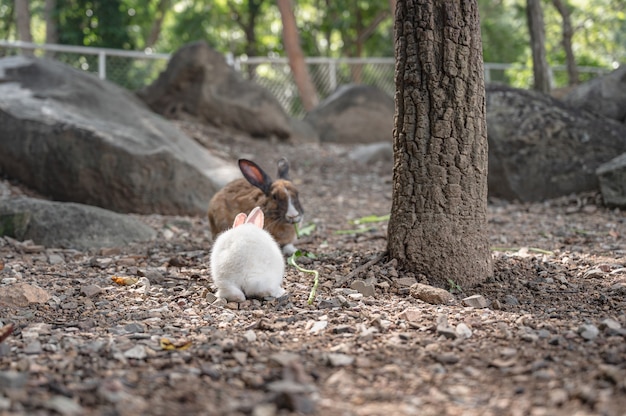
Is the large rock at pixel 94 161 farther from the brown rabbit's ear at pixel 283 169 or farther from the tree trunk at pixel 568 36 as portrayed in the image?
the tree trunk at pixel 568 36

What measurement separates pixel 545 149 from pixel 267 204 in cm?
420

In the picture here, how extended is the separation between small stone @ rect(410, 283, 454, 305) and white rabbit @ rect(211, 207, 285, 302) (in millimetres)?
785

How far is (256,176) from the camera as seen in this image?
547cm

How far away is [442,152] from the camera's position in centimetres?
420

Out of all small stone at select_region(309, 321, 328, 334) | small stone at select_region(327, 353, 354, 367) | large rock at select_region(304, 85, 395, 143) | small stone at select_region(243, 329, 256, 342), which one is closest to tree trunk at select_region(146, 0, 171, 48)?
large rock at select_region(304, 85, 395, 143)

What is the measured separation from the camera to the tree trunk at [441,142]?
4121 mm

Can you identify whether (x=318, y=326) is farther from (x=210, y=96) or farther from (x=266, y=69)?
(x=266, y=69)

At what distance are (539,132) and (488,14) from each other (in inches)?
688

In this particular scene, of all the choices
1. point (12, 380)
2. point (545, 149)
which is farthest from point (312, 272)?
point (545, 149)

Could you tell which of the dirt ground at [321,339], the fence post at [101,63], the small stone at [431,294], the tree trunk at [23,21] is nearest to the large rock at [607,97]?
the dirt ground at [321,339]

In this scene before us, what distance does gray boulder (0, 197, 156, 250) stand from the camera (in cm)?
579

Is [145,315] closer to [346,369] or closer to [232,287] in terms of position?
[232,287]

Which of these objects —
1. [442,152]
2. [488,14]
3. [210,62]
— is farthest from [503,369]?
[488,14]

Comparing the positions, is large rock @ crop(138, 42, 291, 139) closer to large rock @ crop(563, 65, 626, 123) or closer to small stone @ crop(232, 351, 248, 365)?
large rock @ crop(563, 65, 626, 123)
